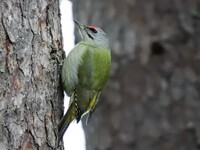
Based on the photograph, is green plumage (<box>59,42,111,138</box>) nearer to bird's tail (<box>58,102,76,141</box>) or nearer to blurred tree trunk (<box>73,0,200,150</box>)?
bird's tail (<box>58,102,76,141</box>)

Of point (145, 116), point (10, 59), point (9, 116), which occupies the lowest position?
point (145, 116)

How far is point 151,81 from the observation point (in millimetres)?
6012

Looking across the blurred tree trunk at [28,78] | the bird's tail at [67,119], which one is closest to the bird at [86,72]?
the bird's tail at [67,119]

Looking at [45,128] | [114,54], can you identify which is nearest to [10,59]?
[45,128]

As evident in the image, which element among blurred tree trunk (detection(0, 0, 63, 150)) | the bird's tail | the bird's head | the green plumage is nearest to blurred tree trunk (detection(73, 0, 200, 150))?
the bird's head

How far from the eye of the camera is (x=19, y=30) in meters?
4.21

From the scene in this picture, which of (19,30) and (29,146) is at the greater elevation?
(19,30)

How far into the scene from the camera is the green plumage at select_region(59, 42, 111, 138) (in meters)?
4.96

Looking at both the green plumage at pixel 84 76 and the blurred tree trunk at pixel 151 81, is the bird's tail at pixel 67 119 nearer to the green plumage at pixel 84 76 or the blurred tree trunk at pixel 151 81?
the green plumage at pixel 84 76

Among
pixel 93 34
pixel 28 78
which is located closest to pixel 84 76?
pixel 93 34

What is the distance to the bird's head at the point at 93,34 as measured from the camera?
5816 mm

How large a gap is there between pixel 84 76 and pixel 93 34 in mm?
651

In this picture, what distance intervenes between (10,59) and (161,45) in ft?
7.42

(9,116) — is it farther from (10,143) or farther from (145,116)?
(145,116)
